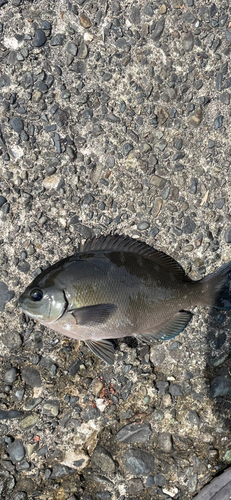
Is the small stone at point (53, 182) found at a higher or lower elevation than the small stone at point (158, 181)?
lower

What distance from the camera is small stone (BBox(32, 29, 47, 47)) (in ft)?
12.0

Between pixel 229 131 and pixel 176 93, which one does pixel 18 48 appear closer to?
pixel 176 93

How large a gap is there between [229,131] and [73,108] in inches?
52.8

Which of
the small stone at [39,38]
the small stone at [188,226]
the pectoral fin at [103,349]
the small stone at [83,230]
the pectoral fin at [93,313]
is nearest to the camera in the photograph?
the pectoral fin at [93,313]

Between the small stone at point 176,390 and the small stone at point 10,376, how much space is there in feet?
4.31

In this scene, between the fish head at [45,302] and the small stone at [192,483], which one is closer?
the fish head at [45,302]

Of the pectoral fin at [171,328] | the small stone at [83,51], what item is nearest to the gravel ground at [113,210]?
the small stone at [83,51]

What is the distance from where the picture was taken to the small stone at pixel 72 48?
3719 millimetres

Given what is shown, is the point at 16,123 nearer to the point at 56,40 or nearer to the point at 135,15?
the point at 56,40

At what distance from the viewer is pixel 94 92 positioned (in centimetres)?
377

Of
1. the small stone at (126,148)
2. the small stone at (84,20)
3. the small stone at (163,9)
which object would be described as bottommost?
the small stone at (126,148)

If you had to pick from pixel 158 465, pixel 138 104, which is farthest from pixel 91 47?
pixel 158 465

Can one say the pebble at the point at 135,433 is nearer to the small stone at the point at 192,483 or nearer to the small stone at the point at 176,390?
the small stone at the point at 176,390

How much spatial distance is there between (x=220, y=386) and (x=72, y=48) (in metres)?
3.10
